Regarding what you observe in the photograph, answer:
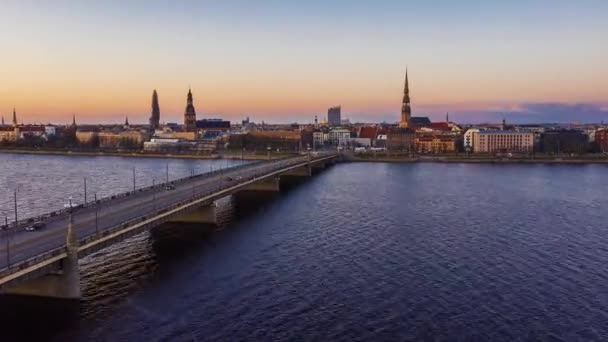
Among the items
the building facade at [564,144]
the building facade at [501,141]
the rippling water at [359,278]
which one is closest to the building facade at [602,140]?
the building facade at [564,144]

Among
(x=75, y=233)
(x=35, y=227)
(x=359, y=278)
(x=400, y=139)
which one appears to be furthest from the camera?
(x=400, y=139)

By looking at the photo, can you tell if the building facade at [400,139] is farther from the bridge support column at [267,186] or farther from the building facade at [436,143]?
the bridge support column at [267,186]

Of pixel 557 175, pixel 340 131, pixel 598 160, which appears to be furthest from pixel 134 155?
pixel 598 160

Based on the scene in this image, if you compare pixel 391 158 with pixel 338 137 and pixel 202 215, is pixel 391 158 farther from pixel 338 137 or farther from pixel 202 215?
pixel 202 215

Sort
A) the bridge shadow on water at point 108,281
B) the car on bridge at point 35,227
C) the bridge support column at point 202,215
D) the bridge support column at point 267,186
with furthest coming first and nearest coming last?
the bridge support column at point 267,186, the bridge support column at point 202,215, the car on bridge at point 35,227, the bridge shadow on water at point 108,281

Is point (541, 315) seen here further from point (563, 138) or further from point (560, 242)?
point (563, 138)

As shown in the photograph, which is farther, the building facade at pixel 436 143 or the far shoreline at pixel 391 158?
the building facade at pixel 436 143

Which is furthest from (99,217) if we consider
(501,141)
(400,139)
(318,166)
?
(501,141)

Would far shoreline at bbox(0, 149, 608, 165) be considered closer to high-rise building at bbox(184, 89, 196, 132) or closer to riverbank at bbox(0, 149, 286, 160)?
riverbank at bbox(0, 149, 286, 160)
